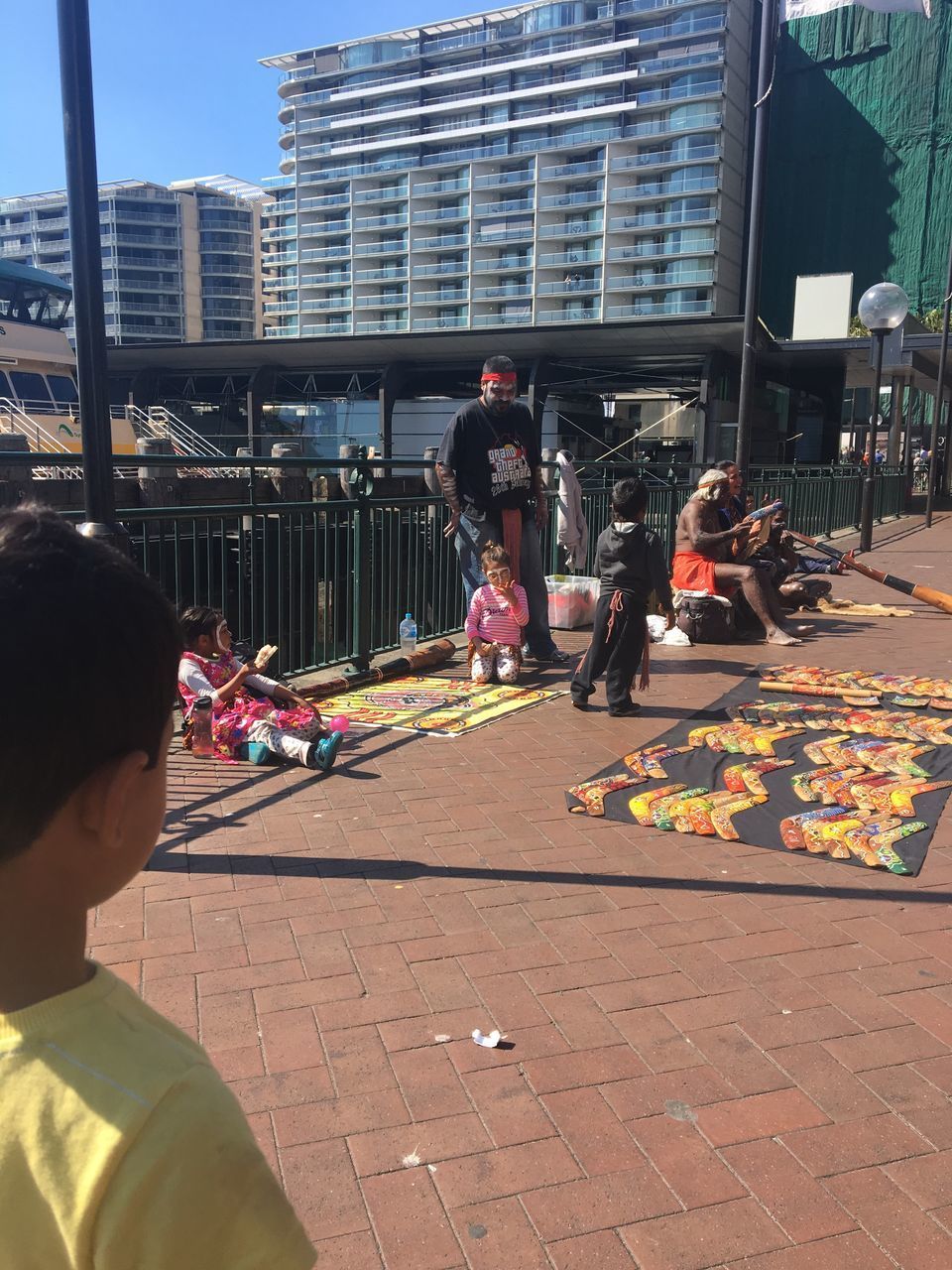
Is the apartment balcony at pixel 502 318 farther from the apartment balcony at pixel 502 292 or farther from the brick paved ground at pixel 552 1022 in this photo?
the brick paved ground at pixel 552 1022

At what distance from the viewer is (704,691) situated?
7375mm

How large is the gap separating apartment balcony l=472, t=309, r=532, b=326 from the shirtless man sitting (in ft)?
298

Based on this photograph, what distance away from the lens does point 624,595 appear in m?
6.58

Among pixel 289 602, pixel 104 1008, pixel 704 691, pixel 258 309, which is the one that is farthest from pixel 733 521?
pixel 258 309

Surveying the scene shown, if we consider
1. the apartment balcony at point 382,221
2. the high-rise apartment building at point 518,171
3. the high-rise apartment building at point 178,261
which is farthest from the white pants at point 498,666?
the high-rise apartment building at point 178,261

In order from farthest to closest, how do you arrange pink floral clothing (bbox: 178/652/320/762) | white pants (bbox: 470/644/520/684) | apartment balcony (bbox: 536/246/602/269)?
apartment balcony (bbox: 536/246/602/269)
white pants (bbox: 470/644/520/684)
pink floral clothing (bbox: 178/652/320/762)

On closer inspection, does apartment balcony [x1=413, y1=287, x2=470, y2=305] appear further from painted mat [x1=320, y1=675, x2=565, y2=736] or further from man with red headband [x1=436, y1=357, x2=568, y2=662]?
painted mat [x1=320, y1=675, x2=565, y2=736]

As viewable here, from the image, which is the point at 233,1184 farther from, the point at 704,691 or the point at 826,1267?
the point at 704,691

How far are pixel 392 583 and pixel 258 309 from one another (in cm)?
13172

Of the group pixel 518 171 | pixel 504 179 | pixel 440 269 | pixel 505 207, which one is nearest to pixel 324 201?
pixel 440 269

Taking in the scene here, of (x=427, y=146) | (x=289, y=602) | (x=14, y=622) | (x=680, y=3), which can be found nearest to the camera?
(x=14, y=622)

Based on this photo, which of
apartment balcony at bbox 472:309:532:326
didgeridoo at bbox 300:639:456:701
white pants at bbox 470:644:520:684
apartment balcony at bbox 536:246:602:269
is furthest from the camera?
apartment balcony at bbox 472:309:532:326

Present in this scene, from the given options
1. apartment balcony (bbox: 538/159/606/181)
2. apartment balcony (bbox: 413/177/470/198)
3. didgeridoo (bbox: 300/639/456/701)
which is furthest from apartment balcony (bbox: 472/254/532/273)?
didgeridoo (bbox: 300/639/456/701)

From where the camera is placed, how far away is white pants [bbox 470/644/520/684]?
7.46 meters
